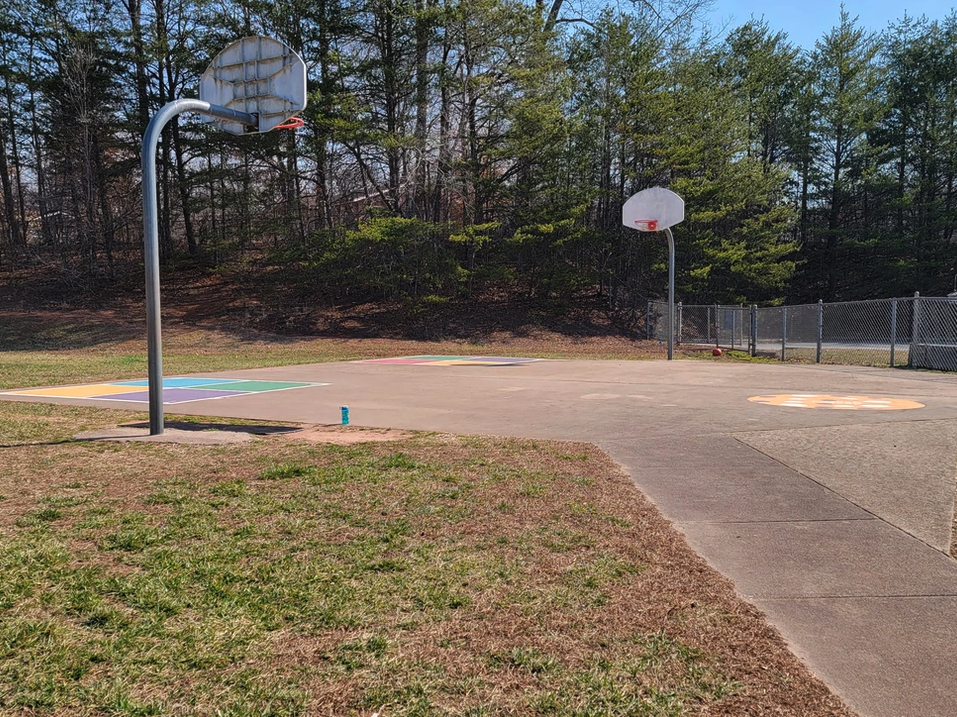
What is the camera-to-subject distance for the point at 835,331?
3105cm

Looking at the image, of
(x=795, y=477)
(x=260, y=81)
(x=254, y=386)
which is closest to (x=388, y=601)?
(x=795, y=477)

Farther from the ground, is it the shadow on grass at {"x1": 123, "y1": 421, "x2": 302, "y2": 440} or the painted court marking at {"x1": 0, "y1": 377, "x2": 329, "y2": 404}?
the painted court marking at {"x1": 0, "y1": 377, "x2": 329, "y2": 404}

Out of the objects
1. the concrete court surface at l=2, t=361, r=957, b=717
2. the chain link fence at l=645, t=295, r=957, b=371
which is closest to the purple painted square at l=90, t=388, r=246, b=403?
the concrete court surface at l=2, t=361, r=957, b=717

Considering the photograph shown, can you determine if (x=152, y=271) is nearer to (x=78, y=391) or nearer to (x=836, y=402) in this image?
(x=78, y=391)

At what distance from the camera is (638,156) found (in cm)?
3241

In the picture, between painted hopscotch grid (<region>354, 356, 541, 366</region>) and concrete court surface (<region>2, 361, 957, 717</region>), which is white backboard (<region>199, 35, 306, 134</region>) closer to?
concrete court surface (<region>2, 361, 957, 717</region>)

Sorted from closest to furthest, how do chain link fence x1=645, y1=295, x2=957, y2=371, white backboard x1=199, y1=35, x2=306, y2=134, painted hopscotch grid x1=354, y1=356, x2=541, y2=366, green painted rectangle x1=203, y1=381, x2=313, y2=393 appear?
white backboard x1=199, y1=35, x2=306, y2=134
green painted rectangle x1=203, y1=381, x2=313, y2=393
chain link fence x1=645, y1=295, x2=957, y2=371
painted hopscotch grid x1=354, y1=356, x2=541, y2=366

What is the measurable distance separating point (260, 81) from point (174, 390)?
598cm

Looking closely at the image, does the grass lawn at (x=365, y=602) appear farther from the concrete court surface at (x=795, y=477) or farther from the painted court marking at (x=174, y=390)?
the painted court marking at (x=174, y=390)

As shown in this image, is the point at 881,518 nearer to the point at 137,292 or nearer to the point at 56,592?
the point at 56,592

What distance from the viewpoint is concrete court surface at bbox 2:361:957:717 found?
9.82 feet

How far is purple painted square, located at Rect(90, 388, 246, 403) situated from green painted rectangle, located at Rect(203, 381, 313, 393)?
0.42 metres

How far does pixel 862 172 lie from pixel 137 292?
134 ft

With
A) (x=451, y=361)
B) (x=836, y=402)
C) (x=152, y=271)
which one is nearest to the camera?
(x=152, y=271)
